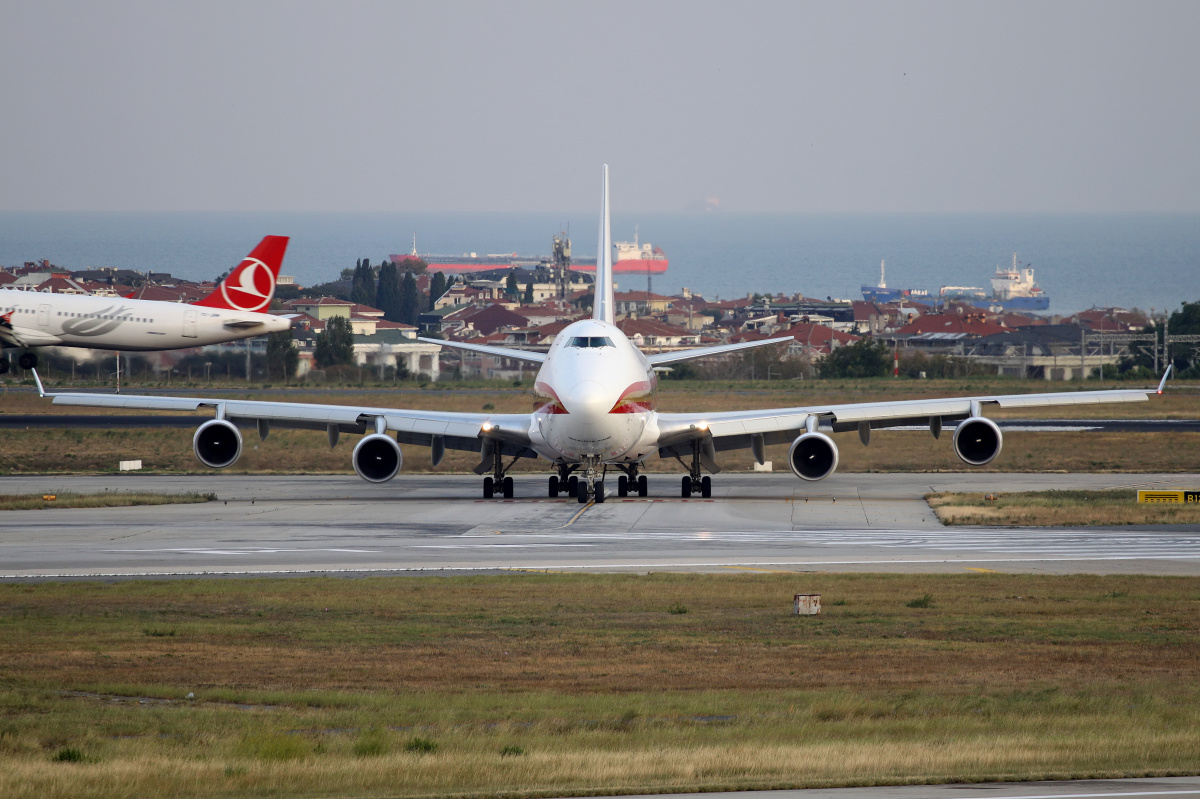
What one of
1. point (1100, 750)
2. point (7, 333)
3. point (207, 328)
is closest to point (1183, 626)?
point (1100, 750)

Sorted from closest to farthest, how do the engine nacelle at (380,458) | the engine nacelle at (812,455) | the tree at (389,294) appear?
the engine nacelle at (812,455) → the engine nacelle at (380,458) → the tree at (389,294)

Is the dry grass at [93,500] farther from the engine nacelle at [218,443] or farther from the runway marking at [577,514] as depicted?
the runway marking at [577,514]

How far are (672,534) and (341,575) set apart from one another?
353 inches

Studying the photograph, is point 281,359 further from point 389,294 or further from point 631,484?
point 389,294

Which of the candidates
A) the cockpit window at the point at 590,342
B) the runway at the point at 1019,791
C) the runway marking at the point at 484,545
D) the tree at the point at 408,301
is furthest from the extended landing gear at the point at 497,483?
the tree at the point at 408,301

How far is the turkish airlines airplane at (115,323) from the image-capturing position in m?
59.4

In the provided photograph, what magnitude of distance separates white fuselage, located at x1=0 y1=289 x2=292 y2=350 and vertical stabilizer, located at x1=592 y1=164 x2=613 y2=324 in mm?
19661

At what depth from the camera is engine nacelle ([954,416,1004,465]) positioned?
120 feet

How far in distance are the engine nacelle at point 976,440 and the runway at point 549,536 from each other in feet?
6.28

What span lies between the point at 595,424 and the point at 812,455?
21.7ft

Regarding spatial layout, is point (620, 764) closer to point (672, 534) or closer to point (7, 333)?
point (672, 534)

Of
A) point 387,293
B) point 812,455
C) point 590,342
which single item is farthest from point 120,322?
point 387,293

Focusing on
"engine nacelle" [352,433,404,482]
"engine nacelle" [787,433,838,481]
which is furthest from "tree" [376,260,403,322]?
"engine nacelle" [787,433,838,481]

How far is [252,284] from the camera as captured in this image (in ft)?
211
